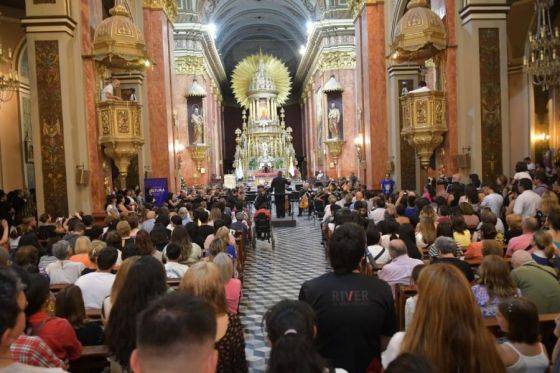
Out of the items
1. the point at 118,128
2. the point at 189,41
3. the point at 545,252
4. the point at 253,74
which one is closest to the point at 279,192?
the point at 118,128

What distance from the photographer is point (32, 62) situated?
10125 mm

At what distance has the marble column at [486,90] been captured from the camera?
35.3ft

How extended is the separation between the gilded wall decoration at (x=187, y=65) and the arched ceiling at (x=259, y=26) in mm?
2730

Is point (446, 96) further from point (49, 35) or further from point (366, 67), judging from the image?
point (49, 35)

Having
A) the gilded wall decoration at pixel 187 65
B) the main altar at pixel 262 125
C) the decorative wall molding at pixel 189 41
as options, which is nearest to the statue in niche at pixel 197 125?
the gilded wall decoration at pixel 187 65

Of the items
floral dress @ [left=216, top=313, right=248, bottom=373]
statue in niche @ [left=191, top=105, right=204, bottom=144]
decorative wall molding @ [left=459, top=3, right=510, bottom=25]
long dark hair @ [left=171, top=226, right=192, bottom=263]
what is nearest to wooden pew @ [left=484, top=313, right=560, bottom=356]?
A: floral dress @ [left=216, top=313, right=248, bottom=373]

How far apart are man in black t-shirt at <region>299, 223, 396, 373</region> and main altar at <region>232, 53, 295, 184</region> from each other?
3052 cm

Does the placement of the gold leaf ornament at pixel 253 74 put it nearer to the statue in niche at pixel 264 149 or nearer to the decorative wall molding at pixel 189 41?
the statue in niche at pixel 264 149

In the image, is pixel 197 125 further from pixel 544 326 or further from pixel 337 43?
pixel 544 326

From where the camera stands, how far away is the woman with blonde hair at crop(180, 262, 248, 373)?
3168mm

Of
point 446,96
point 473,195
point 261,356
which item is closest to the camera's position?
point 261,356

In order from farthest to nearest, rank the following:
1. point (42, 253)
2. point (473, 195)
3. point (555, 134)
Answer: point (555, 134), point (473, 195), point (42, 253)

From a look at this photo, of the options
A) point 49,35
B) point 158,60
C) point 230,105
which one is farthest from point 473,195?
point 230,105

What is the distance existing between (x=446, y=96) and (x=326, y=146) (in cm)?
1571
